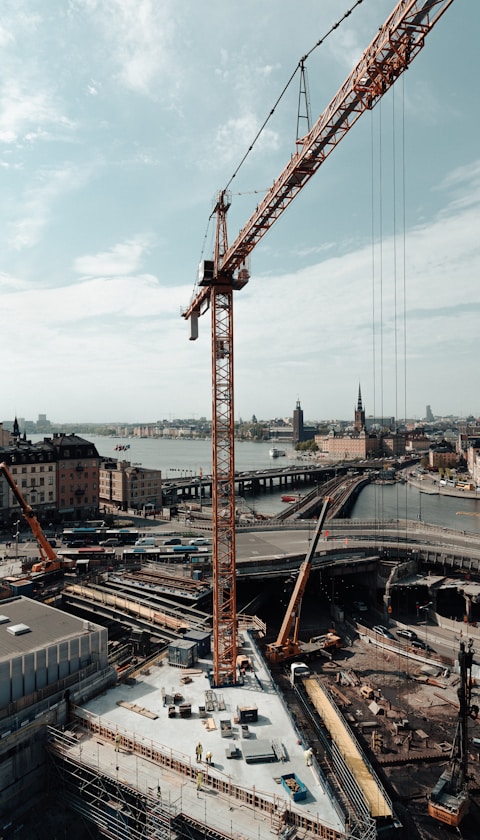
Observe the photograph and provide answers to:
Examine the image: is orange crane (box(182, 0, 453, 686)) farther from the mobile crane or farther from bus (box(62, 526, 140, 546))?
bus (box(62, 526, 140, 546))

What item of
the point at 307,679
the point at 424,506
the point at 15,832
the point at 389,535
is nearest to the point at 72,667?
the point at 15,832

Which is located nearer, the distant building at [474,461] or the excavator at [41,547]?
the excavator at [41,547]

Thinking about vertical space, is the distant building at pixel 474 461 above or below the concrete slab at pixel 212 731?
above

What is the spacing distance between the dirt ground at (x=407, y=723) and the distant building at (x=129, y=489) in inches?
1808

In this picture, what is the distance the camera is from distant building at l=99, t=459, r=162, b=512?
75.8 metres

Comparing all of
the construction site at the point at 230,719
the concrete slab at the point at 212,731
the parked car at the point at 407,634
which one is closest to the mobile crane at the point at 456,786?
the construction site at the point at 230,719

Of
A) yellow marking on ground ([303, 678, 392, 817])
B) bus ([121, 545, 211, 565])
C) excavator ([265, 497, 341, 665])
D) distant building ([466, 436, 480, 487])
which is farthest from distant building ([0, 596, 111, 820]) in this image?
distant building ([466, 436, 480, 487])

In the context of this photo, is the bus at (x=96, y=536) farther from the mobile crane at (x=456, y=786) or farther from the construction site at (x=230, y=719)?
the mobile crane at (x=456, y=786)

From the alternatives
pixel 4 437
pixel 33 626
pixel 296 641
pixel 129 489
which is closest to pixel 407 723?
pixel 296 641

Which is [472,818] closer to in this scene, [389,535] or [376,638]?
[376,638]

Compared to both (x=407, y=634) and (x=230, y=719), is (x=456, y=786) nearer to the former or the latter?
(x=230, y=719)

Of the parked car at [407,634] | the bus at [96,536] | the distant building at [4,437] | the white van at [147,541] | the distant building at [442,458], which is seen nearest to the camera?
the parked car at [407,634]

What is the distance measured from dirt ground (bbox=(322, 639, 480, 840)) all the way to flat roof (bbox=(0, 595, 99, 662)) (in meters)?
15.0

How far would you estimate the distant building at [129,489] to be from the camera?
75.8 m
